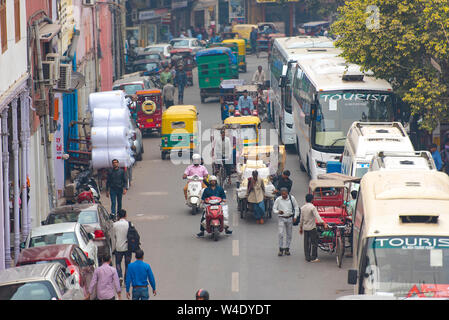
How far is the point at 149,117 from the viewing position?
3481cm

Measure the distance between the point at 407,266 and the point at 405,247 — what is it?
0.29 metres

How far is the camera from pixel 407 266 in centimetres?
1353

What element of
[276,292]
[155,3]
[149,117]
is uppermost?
[155,3]

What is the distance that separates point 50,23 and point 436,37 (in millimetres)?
10175

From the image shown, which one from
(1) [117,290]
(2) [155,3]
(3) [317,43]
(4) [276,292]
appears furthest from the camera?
(2) [155,3]

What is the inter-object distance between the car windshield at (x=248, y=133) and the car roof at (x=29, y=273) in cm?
1378

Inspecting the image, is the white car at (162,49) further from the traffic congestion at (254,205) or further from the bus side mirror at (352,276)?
the bus side mirror at (352,276)

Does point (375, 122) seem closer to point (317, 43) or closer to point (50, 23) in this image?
point (50, 23)

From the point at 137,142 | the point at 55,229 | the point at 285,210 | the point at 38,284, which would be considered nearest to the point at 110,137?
Result: the point at 137,142

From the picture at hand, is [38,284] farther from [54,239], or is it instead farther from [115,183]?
[115,183]

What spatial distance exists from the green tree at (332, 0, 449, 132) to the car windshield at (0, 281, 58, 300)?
1378 centimetres

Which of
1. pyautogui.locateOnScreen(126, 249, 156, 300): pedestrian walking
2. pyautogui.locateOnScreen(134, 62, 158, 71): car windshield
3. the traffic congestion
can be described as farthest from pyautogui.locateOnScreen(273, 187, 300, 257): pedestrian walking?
pyautogui.locateOnScreen(134, 62, 158, 71): car windshield

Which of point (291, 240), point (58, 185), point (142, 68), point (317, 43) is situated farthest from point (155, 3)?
point (291, 240)

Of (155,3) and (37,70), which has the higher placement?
(155,3)
